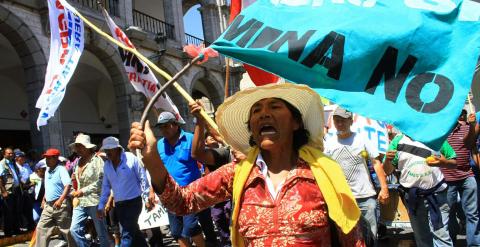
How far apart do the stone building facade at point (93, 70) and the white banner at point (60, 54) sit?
5.89 meters

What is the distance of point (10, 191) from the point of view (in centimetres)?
901

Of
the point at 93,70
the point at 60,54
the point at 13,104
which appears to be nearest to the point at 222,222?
the point at 60,54

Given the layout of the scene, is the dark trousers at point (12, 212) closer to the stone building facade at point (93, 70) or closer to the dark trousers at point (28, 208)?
the dark trousers at point (28, 208)

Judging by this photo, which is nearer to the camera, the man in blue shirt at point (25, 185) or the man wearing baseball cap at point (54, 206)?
the man wearing baseball cap at point (54, 206)

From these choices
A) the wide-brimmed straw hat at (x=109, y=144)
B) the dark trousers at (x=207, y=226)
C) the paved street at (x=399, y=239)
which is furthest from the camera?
the paved street at (x=399, y=239)

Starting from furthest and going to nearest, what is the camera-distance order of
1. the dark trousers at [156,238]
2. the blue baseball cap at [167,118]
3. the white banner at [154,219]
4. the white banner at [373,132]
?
the dark trousers at [156,238] < the white banner at [154,219] < the blue baseball cap at [167,118] < the white banner at [373,132]

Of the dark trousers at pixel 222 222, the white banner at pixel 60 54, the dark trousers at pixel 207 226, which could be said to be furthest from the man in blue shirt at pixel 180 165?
the white banner at pixel 60 54

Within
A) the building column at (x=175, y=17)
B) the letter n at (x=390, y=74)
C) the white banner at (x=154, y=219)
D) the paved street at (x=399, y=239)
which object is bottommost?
the paved street at (x=399, y=239)

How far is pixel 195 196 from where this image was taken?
214cm

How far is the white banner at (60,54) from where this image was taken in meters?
4.60

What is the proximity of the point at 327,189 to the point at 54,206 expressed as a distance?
538cm

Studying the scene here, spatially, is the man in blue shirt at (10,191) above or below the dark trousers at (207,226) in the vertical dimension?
above

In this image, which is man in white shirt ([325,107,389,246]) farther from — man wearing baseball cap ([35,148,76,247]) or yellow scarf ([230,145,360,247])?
man wearing baseball cap ([35,148,76,247])

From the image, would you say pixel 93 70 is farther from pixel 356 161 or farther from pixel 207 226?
pixel 356 161
